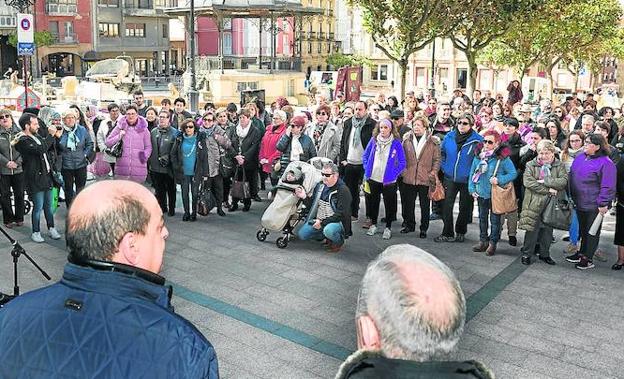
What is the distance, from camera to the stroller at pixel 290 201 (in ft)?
30.0

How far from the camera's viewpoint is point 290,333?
6.34m

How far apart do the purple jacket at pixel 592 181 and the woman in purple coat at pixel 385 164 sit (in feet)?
7.70

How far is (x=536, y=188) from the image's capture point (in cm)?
832

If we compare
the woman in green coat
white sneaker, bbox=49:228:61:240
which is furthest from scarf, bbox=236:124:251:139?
the woman in green coat

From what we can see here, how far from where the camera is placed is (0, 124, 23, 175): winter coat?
9352 millimetres

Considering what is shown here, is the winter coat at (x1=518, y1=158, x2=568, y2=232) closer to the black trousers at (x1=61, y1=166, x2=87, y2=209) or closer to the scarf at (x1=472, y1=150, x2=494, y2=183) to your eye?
the scarf at (x1=472, y1=150, x2=494, y2=183)

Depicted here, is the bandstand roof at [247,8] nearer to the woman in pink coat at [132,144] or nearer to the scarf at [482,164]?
the woman in pink coat at [132,144]

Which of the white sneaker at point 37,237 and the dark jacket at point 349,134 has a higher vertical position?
the dark jacket at point 349,134

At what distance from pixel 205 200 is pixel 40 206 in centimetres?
257

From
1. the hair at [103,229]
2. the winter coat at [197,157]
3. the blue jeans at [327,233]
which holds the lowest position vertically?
the blue jeans at [327,233]

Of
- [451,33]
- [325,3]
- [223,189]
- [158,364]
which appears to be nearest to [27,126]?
[223,189]

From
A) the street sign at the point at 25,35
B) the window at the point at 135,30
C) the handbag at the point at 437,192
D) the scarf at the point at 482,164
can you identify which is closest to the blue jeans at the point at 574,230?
the scarf at the point at 482,164

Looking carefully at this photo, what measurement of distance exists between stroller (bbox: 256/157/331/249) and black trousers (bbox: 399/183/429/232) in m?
1.42

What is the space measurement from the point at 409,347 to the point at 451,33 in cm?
2177
